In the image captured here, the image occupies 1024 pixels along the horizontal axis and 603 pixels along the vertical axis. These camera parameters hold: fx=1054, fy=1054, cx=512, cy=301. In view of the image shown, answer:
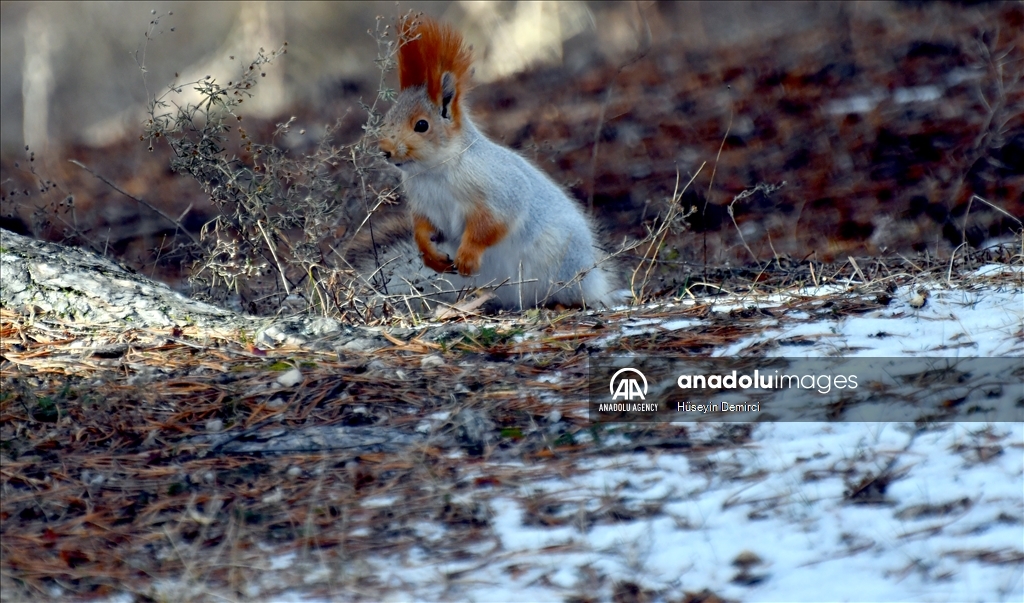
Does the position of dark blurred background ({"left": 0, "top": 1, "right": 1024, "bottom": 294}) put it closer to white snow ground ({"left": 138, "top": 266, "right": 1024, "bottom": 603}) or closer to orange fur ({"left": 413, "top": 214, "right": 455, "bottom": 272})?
orange fur ({"left": 413, "top": 214, "right": 455, "bottom": 272})

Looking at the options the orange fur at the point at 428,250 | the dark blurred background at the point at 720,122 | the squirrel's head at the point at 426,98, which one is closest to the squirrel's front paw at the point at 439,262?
the orange fur at the point at 428,250

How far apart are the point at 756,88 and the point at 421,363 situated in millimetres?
6532

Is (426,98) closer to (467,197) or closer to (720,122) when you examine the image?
(467,197)

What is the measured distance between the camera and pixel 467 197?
15.7 feet

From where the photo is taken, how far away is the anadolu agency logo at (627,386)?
3307 mm

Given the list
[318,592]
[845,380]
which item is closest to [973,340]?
[845,380]

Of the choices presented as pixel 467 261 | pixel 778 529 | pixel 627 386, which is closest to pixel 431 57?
pixel 467 261

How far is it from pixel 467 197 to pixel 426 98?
0.48 m

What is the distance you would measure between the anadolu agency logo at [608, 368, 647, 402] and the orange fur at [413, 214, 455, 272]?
1.65 metres

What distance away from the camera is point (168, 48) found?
63.0 ft

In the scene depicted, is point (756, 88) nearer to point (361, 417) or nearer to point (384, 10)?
point (361, 417)

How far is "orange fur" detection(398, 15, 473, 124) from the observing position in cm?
449

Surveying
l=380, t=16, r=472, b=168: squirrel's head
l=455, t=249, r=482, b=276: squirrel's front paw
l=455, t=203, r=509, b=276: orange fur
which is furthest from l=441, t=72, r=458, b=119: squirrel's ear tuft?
l=455, t=249, r=482, b=276: squirrel's front paw

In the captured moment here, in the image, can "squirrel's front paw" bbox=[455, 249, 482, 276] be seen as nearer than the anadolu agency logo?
No
